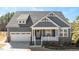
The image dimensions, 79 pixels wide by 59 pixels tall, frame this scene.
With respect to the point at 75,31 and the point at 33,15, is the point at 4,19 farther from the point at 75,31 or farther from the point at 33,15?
the point at 75,31

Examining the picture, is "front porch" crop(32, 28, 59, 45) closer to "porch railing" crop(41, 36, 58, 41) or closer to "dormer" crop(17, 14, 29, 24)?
"porch railing" crop(41, 36, 58, 41)

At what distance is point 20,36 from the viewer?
6199 mm

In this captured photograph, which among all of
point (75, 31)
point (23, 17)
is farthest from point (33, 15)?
point (75, 31)

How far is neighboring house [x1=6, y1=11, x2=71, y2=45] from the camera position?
616 cm

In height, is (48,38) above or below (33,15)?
below

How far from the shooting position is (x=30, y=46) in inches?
245

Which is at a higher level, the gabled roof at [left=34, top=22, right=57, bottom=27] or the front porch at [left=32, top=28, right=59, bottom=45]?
the gabled roof at [left=34, top=22, right=57, bottom=27]

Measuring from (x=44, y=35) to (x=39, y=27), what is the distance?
0.35 ft

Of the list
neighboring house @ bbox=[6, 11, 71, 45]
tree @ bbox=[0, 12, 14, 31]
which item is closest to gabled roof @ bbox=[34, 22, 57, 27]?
neighboring house @ bbox=[6, 11, 71, 45]

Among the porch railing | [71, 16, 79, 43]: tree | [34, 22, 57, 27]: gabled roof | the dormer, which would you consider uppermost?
the dormer
